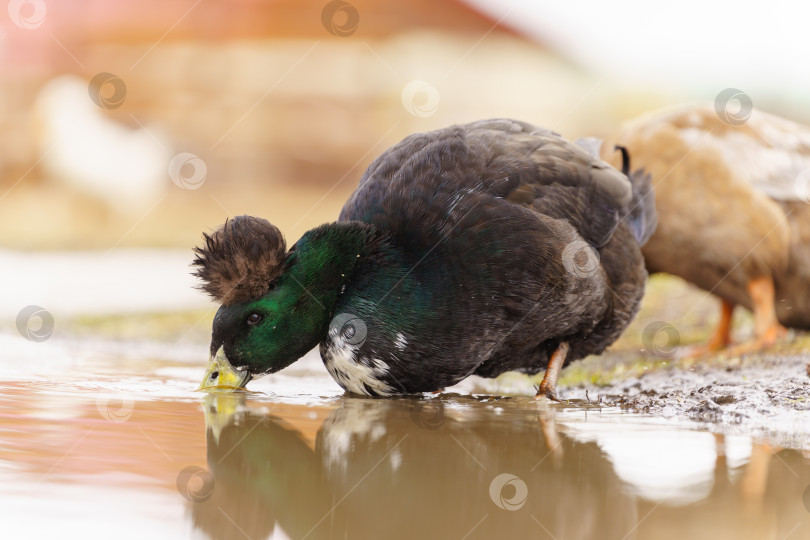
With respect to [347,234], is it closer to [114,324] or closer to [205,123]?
[114,324]

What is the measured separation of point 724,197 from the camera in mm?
5590

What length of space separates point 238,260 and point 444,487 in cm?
156

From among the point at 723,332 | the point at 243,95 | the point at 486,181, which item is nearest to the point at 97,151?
the point at 243,95

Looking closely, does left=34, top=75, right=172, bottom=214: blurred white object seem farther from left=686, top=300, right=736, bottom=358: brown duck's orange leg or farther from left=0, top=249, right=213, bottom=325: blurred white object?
left=686, top=300, right=736, bottom=358: brown duck's orange leg

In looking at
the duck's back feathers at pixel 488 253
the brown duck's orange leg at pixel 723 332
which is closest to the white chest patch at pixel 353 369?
the duck's back feathers at pixel 488 253

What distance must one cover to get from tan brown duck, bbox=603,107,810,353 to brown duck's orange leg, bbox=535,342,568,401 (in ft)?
5.12

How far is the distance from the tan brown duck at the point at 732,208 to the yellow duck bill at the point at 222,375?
2.82 metres

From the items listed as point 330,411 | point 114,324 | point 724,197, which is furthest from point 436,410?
point 114,324

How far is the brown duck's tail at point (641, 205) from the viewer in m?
4.91

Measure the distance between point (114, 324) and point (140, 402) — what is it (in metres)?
3.76

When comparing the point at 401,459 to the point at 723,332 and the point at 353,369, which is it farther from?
the point at 723,332

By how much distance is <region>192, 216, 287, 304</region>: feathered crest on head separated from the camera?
3617 mm

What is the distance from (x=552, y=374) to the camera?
168 inches

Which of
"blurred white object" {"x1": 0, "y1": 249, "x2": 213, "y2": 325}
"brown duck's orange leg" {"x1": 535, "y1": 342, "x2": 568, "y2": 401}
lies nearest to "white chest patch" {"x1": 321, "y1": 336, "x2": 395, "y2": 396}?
"brown duck's orange leg" {"x1": 535, "y1": 342, "x2": 568, "y2": 401}
